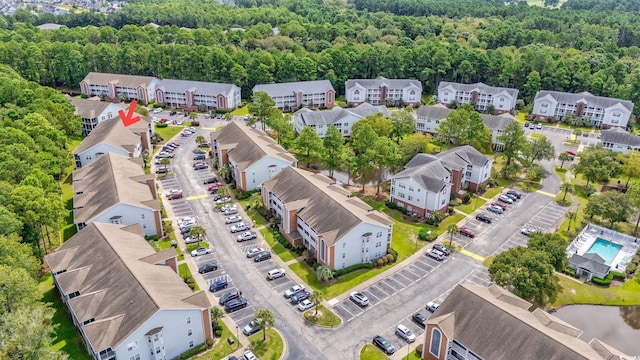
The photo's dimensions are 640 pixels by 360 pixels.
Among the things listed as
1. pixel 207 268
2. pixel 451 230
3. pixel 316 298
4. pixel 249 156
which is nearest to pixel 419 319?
pixel 316 298

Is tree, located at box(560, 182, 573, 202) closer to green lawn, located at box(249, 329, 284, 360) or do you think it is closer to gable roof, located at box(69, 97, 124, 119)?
green lawn, located at box(249, 329, 284, 360)

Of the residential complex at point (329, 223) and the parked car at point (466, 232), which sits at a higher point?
the residential complex at point (329, 223)

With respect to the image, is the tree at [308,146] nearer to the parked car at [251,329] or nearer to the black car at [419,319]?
the black car at [419,319]

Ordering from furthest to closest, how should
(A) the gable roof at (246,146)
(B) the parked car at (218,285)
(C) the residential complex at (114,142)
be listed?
(C) the residential complex at (114,142) < (A) the gable roof at (246,146) < (B) the parked car at (218,285)

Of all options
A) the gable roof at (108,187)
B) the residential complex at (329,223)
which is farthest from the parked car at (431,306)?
the gable roof at (108,187)

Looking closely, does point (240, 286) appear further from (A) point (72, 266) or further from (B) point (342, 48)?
(B) point (342, 48)

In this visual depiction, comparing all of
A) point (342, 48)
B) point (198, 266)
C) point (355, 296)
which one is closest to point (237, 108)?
point (342, 48)

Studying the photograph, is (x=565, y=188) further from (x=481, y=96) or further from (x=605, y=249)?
(x=481, y=96)
